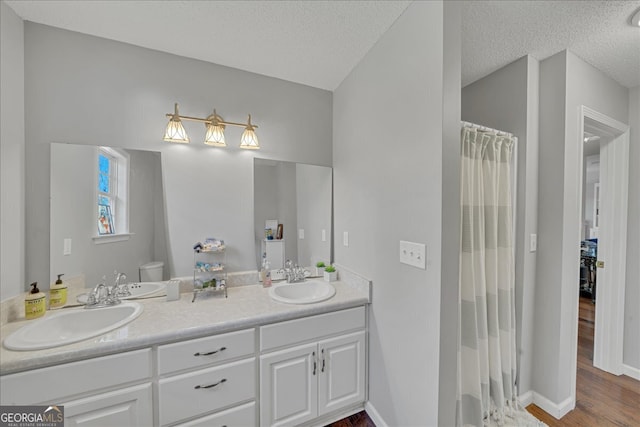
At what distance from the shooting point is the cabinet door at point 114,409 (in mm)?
1065

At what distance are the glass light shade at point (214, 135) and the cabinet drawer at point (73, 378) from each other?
1.36 meters

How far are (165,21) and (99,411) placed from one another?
80.9 inches

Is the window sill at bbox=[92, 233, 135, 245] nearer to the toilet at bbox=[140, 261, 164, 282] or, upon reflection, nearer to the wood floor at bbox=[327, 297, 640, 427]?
the toilet at bbox=[140, 261, 164, 282]

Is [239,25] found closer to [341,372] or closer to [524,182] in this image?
[524,182]

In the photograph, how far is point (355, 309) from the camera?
5.42 feet

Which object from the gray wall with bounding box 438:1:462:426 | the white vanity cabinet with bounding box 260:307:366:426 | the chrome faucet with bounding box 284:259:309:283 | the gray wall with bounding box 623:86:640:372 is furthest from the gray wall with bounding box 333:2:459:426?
the gray wall with bounding box 623:86:640:372

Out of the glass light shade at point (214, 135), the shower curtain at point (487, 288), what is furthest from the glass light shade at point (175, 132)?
the shower curtain at point (487, 288)

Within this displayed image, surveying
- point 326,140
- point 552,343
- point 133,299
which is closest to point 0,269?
point 133,299

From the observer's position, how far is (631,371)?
2.05m

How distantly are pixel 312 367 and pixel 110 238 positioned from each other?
157 cm

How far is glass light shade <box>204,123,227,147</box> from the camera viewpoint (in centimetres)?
179

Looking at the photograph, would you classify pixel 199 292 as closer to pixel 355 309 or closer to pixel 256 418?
pixel 256 418

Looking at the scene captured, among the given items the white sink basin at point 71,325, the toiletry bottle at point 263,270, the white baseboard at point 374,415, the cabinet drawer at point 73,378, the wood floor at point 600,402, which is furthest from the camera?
the toiletry bottle at point 263,270

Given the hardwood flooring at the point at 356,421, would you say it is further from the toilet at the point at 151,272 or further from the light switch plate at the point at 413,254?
the toilet at the point at 151,272
